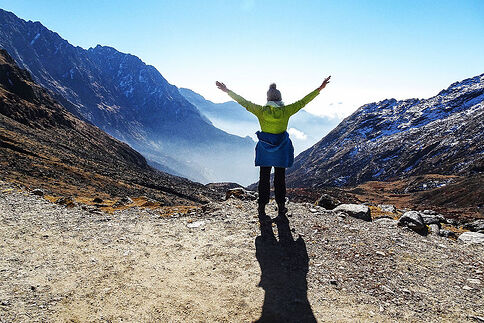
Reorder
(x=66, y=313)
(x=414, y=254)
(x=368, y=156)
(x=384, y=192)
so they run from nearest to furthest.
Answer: (x=66, y=313) < (x=414, y=254) < (x=384, y=192) < (x=368, y=156)

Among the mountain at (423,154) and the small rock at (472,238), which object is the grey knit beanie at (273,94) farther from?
the mountain at (423,154)

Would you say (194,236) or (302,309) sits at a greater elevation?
(194,236)

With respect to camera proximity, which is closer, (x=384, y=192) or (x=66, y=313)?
(x=66, y=313)

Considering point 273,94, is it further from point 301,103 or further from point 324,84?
point 324,84

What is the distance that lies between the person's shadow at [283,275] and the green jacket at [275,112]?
10.7ft

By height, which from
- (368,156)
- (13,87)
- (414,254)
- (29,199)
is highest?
(368,156)

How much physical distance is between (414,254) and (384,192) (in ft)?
353

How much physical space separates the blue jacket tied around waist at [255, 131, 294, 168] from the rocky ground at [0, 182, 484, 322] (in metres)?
2.20

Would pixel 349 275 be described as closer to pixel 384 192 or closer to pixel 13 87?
pixel 384 192

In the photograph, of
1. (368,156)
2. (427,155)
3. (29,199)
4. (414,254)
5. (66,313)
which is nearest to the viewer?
(66,313)

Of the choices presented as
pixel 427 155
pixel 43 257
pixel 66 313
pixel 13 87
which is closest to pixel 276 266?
pixel 66 313

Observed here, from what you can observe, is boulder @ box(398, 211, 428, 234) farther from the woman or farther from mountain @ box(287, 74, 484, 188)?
mountain @ box(287, 74, 484, 188)

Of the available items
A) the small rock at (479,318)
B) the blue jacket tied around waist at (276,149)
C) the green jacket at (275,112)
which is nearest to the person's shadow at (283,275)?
the blue jacket tied around waist at (276,149)

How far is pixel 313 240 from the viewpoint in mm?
Result: 8875
